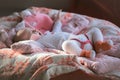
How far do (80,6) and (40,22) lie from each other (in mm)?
1007

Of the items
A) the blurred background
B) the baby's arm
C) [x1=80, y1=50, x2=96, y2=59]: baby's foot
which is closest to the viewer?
[x1=80, y1=50, x2=96, y2=59]: baby's foot

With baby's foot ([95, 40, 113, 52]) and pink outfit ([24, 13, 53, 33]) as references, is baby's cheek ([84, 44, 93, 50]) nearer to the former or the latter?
baby's foot ([95, 40, 113, 52])

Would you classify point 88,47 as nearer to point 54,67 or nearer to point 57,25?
point 54,67

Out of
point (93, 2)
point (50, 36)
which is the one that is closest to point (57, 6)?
point (93, 2)

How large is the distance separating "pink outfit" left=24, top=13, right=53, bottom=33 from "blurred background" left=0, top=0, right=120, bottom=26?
633mm

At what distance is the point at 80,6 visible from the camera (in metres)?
2.98

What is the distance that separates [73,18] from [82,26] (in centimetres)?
17

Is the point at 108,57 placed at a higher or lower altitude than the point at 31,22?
lower

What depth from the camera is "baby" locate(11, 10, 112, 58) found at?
1.56 m

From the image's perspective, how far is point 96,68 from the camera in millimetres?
1396

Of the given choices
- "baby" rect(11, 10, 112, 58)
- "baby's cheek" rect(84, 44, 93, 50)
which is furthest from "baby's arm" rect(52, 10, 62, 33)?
"baby's cheek" rect(84, 44, 93, 50)

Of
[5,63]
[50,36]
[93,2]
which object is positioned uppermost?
[93,2]

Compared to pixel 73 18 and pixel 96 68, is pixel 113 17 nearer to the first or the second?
pixel 73 18

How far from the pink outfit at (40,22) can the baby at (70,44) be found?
0.25 metres
